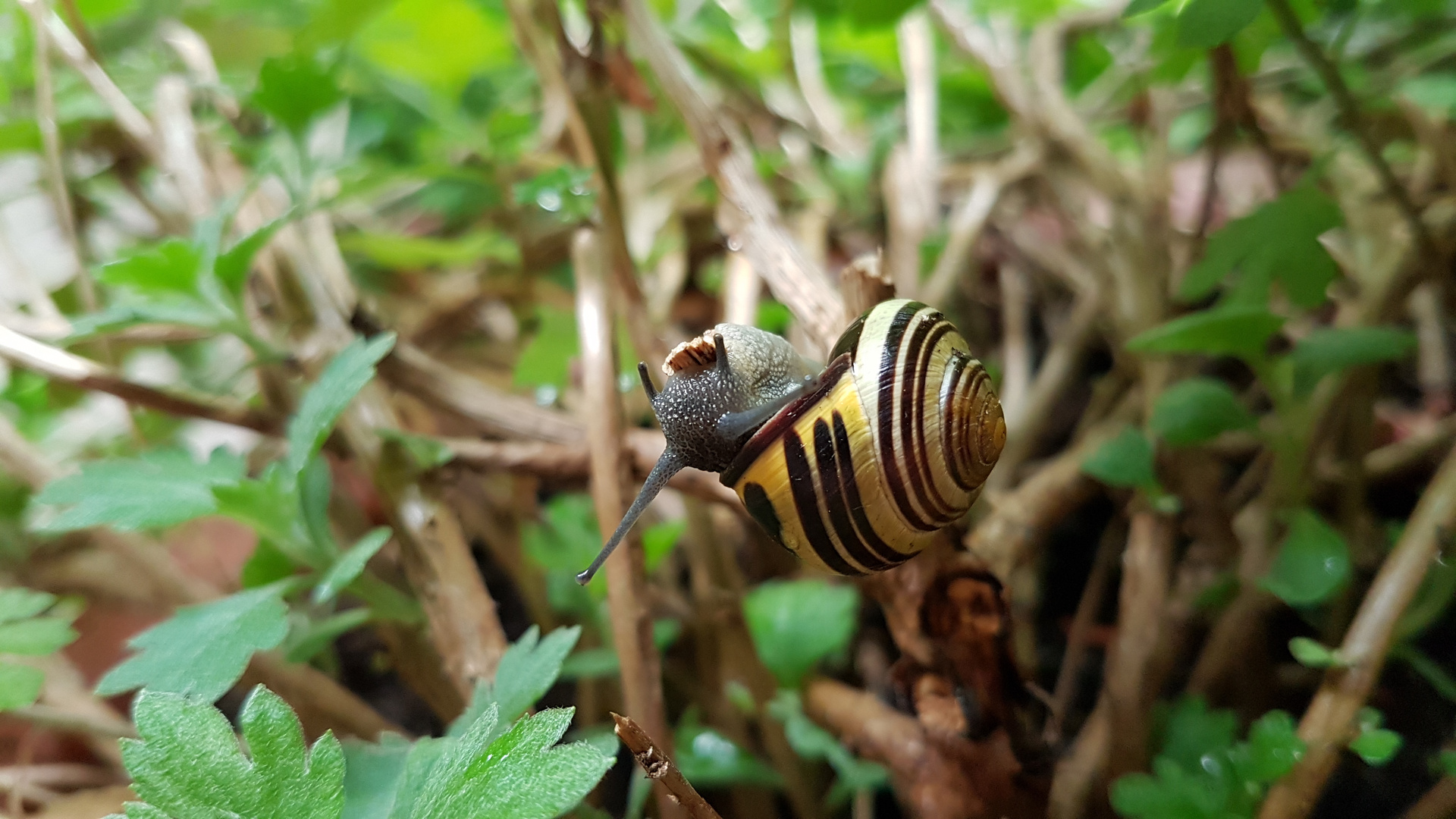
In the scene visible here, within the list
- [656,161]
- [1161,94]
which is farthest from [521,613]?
[1161,94]

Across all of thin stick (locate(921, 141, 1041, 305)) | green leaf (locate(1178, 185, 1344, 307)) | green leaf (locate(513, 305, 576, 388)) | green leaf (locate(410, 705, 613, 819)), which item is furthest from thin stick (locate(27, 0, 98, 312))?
green leaf (locate(1178, 185, 1344, 307))

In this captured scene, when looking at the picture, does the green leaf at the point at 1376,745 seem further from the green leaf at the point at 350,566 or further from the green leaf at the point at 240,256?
the green leaf at the point at 240,256

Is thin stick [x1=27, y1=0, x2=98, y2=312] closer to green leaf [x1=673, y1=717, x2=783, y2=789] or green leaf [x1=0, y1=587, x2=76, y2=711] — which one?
green leaf [x1=0, y1=587, x2=76, y2=711]

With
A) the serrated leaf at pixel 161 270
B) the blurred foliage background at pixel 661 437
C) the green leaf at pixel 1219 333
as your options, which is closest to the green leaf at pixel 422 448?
the blurred foliage background at pixel 661 437

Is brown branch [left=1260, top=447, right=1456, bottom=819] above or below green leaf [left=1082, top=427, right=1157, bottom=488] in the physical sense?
below

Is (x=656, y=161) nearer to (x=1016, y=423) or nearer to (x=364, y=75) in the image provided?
(x=364, y=75)

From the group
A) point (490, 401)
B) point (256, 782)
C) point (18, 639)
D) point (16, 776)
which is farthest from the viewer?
point (490, 401)
